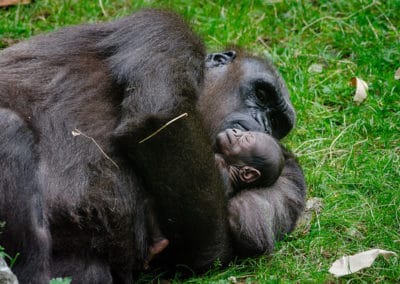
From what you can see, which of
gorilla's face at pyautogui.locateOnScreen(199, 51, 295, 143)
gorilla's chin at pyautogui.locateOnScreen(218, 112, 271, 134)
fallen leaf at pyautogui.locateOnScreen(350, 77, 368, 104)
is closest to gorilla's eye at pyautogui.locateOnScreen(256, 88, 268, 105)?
gorilla's face at pyautogui.locateOnScreen(199, 51, 295, 143)

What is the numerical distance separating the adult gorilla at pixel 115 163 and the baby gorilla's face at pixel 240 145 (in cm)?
27

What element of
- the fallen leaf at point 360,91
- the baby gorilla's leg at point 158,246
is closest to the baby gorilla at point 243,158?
the baby gorilla's leg at point 158,246

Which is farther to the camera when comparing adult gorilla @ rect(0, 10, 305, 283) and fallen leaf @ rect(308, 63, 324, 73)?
fallen leaf @ rect(308, 63, 324, 73)

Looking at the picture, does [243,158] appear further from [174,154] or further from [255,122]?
[174,154]

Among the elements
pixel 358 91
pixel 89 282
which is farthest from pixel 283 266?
pixel 358 91

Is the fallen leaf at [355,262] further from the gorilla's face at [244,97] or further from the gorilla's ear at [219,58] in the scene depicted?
the gorilla's ear at [219,58]

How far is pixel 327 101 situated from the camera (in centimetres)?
894

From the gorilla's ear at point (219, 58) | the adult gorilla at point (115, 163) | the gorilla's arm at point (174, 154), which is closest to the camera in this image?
the adult gorilla at point (115, 163)

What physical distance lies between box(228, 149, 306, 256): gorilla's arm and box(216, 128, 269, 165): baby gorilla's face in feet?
0.98

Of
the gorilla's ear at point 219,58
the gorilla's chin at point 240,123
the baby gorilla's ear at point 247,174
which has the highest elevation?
the gorilla's ear at point 219,58

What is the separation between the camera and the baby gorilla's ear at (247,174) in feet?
21.1

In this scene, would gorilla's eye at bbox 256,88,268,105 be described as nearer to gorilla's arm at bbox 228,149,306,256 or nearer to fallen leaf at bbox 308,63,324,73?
gorilla's arm at bbox 228,149,306,256

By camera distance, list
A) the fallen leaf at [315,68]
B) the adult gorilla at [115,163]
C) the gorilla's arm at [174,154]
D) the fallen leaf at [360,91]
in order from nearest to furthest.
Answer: the adult gorilla at [115,163], the gorilla's arm at [174,154], the fallen leaf at [360,91], the fallen leaf at [315,68]

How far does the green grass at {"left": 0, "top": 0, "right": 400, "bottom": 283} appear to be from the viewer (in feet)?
21.1
